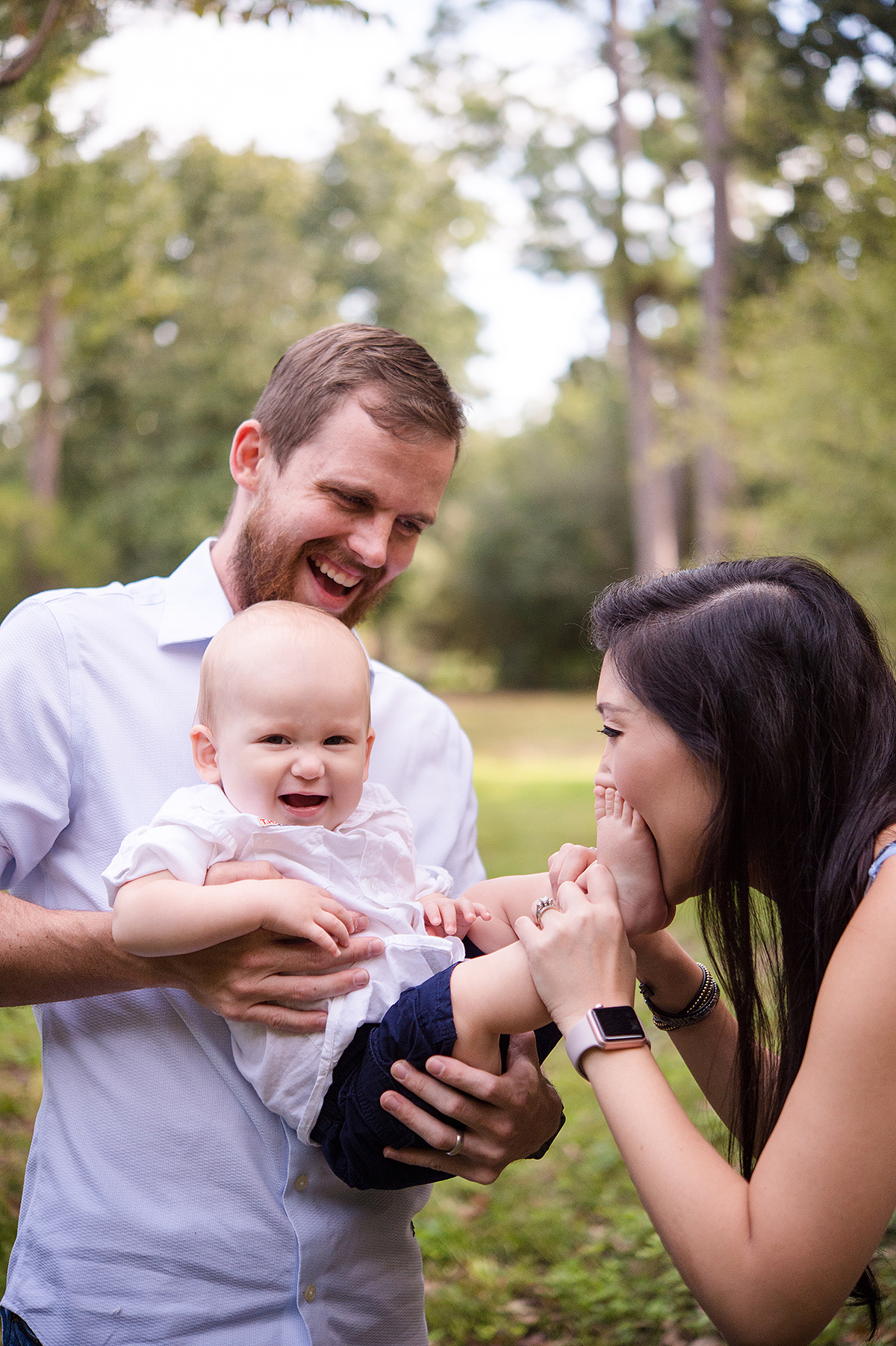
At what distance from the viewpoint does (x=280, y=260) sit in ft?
67.6

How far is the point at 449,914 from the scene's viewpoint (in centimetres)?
205

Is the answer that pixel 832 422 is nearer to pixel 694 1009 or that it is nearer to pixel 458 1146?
pixel 694 1009

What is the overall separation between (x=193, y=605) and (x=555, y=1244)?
10.6 feet

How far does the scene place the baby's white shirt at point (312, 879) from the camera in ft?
5.89

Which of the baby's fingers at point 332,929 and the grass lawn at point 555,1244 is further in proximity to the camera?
the grass lawn at point 555,1244

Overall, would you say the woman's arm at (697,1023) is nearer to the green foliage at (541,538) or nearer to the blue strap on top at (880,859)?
the blue strap on top at (880,859)

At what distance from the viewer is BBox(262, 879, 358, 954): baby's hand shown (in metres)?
1.76

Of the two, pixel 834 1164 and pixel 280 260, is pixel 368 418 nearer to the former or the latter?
pixel 834 1164

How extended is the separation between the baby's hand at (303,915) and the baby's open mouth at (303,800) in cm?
17

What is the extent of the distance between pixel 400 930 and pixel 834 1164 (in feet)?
2.89

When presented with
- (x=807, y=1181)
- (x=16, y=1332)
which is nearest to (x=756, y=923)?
(x=807, y=1181)

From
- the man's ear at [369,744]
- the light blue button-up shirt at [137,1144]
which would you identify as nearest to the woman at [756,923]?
the man's ear at [369,744]

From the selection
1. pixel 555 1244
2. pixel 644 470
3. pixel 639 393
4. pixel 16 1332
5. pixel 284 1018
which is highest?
pixel 284 1018

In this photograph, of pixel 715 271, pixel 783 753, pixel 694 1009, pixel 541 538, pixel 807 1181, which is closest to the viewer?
pixel 807 1181
